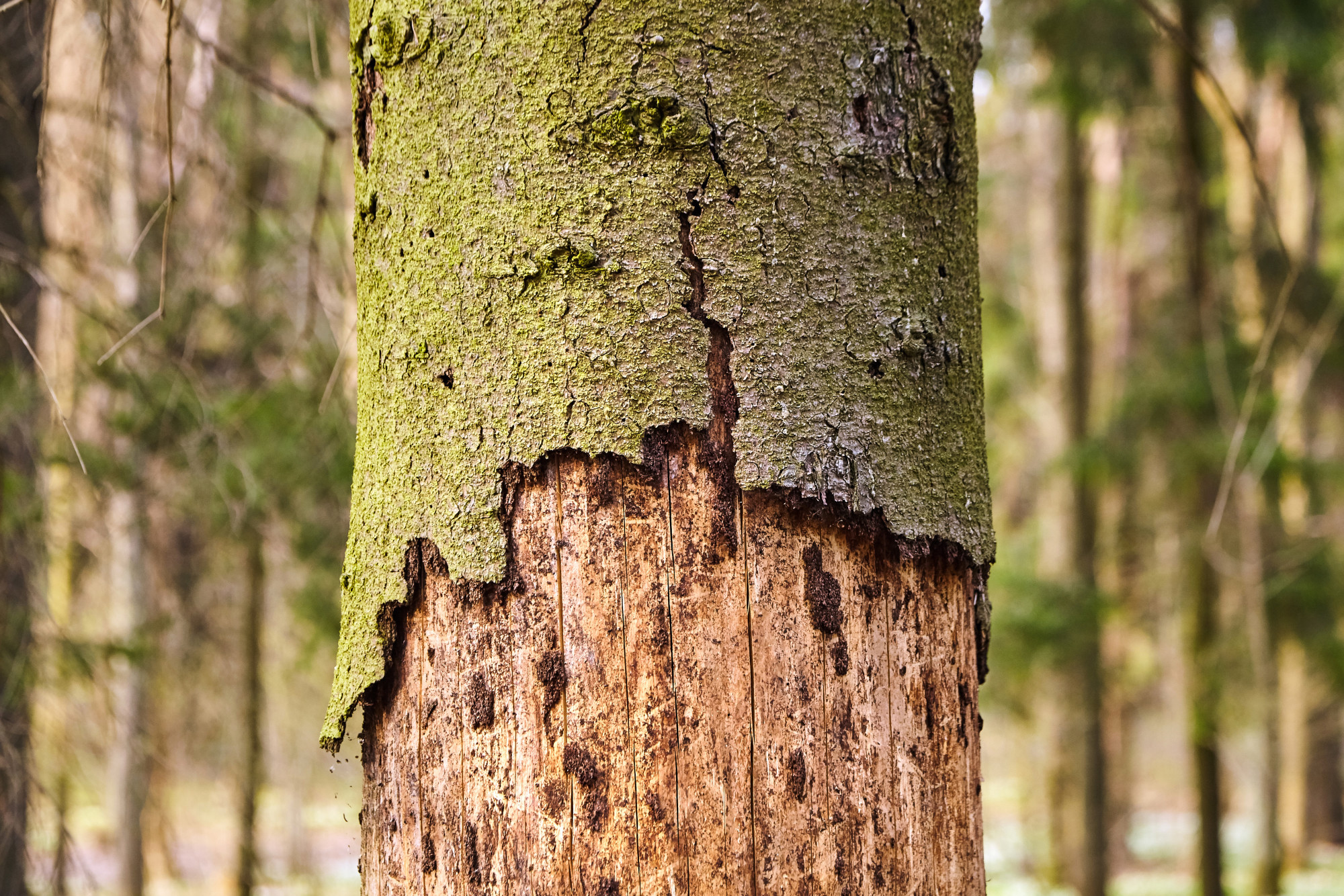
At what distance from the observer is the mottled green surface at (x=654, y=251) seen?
926 mm

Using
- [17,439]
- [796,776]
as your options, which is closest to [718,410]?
[796,776]

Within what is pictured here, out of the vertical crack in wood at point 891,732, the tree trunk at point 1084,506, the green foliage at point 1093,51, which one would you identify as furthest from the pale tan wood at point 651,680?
the tree trunk at point 1084,506

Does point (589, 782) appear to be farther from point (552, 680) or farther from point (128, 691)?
point (128, 691)

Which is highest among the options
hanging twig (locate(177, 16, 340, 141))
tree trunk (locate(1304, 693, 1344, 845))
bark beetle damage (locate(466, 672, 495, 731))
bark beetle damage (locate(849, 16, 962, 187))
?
hanging twig (locate(177, 16, 340, 141))

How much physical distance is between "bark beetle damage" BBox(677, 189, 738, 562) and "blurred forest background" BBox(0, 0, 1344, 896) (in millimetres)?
622

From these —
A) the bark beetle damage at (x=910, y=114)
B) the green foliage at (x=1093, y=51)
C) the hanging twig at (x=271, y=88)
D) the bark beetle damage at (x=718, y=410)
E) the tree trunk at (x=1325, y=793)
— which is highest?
the green foliage at (x=1093, y=51)

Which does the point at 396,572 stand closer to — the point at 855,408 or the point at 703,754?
the point at 703,754

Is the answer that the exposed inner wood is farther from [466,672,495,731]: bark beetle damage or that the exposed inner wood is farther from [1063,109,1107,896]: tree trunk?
[1063,109,1107,896]: tree trunk

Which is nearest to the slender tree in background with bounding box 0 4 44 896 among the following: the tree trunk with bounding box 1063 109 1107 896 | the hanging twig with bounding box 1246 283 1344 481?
the hanging twig with bounding box 1246 283 1344 481

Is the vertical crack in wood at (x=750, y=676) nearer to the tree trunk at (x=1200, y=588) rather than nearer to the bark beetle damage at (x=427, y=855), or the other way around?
the bark beetle damage at (x=427, y=855)

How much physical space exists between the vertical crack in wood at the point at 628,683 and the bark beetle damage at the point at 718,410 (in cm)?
8

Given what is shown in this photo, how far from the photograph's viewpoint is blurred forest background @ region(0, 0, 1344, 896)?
9.37 feet

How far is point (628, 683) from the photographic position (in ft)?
2.98

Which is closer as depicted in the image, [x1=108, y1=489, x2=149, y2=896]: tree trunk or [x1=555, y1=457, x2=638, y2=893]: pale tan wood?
[x1=555, y1=457, x2=638, y2=893]: pale tan wood
